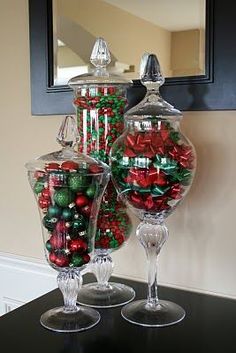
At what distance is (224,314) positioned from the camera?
97cm

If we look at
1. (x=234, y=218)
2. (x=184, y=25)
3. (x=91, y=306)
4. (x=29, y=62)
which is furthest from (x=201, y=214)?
(x=29, y=62)

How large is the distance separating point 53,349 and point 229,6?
83cm

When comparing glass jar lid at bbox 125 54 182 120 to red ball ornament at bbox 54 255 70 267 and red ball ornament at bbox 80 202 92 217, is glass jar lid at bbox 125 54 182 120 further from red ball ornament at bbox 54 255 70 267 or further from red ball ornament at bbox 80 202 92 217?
red ball ornament at bbox 54 255 70 267

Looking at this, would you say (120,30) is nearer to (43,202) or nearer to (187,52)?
(187,52)

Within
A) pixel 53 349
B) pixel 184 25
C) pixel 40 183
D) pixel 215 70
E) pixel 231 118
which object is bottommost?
pixel 53 349

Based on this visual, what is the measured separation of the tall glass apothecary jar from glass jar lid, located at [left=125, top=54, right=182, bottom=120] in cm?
9

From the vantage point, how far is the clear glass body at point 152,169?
858mm

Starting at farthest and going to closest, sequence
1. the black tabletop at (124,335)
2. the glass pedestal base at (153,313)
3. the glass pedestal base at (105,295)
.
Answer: the glass pedestal base at (105,295)
the glass pedestal base at (153,313)
the black tabletop at (124,335)

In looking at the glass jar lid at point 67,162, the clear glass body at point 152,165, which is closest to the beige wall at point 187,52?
the clear glass body at point 152,165

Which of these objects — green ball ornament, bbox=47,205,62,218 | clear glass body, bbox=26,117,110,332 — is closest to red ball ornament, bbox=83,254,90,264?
clear glass body, bbox=26,117,110,332

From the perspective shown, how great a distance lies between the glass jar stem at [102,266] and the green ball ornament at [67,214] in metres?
0.25

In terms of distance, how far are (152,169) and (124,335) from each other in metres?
0.34

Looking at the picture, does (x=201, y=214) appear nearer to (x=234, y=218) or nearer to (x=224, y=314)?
(x=234, y=218)

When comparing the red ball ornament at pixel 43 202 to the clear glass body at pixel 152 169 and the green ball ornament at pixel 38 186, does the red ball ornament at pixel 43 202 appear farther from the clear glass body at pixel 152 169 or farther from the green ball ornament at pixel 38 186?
the clear glass body at pixel 152 169
